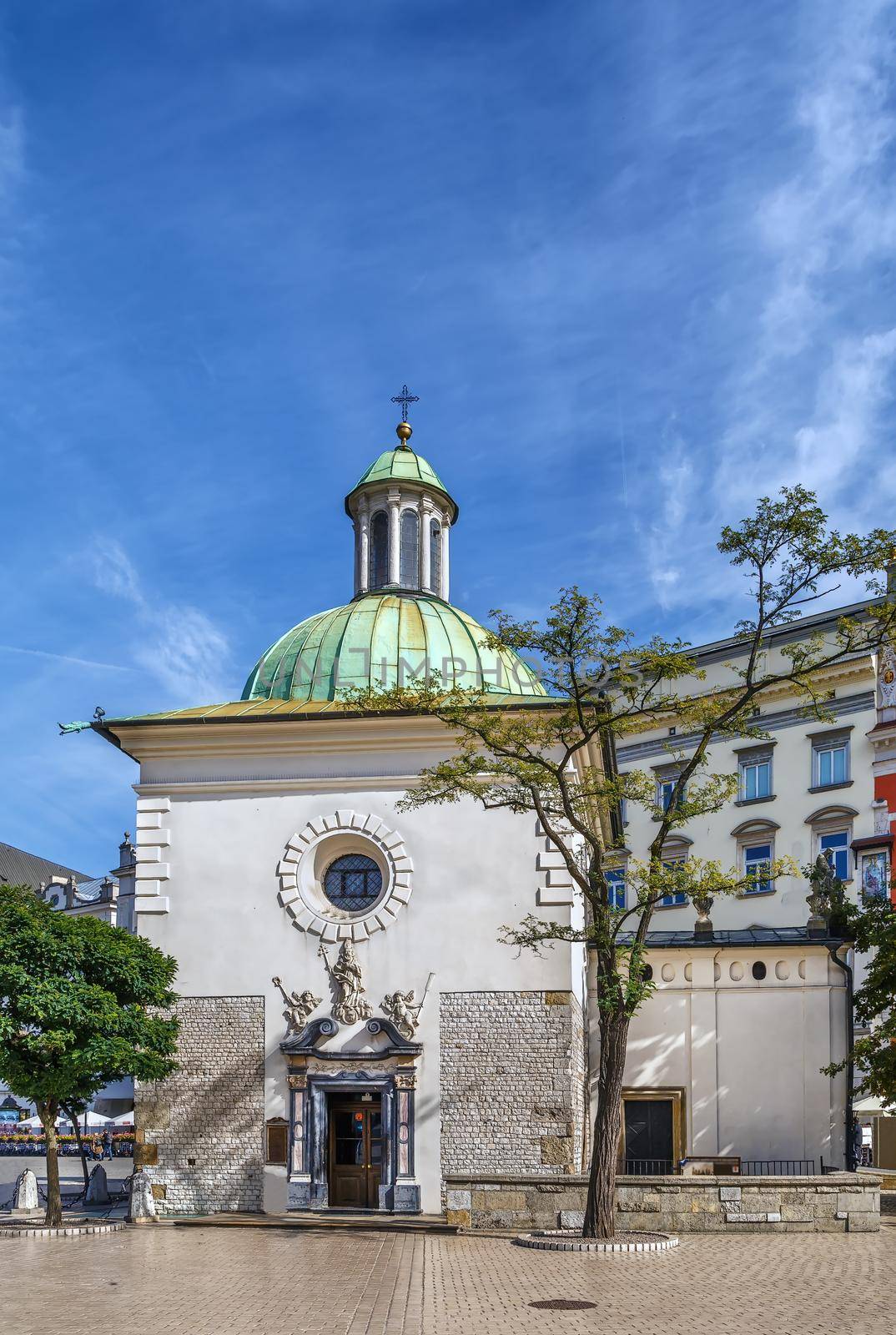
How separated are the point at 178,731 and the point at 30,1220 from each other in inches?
314

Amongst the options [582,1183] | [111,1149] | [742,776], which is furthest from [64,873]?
[582,1183]

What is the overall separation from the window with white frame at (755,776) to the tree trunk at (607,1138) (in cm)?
2193

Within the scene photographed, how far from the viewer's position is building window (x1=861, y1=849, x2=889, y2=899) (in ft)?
116

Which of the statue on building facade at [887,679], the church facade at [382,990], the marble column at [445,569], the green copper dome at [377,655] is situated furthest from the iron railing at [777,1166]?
the statue on building facade at [887,679]

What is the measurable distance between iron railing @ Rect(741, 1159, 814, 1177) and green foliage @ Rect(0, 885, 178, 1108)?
983cm

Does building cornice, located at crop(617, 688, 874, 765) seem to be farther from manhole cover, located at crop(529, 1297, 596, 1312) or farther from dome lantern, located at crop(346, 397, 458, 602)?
manhole cover, located at crop(529, 1297, 596, 1312)

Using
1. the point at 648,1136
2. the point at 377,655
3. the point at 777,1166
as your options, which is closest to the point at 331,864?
the point at 377,655

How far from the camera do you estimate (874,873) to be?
35.8m

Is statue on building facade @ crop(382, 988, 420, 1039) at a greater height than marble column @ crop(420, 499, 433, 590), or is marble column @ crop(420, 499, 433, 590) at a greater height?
marble column @ crop(420, 499, 433, 590)

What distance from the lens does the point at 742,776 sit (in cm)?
4016

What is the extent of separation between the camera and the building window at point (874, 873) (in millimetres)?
35312

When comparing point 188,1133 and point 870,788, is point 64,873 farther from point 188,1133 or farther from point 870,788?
point 188,1133

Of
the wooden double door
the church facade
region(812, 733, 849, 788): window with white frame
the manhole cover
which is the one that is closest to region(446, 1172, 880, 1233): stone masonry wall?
the church facade

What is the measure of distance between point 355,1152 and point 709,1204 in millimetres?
5900
